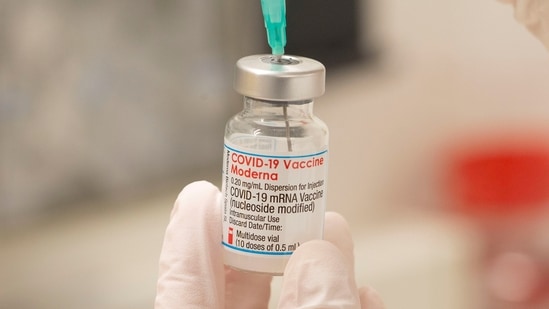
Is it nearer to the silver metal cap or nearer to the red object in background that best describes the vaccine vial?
the silver metal cap

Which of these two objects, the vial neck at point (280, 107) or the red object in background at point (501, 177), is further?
the red object in background at point (501, 177)

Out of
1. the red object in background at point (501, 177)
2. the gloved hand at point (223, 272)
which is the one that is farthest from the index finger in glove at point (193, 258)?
the red object in background at point (501, 177)

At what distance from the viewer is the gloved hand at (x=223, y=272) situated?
30.0 inches

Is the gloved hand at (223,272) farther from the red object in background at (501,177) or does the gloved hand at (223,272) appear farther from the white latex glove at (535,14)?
the red object in background at (501,177)

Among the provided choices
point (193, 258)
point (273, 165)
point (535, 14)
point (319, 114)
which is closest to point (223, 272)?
point (193, 258)

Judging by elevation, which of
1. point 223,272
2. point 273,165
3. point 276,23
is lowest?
point 223,272

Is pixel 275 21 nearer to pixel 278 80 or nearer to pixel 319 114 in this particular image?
pixel 278 80

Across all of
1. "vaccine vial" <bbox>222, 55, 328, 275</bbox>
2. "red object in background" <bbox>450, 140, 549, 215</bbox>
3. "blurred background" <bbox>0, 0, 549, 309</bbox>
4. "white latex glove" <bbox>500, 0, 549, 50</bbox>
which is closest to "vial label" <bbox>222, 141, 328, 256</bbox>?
"vaccine vial" <bbox>222, 55, 328, 275</bbox>

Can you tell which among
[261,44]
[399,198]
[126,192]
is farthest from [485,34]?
[126,192]

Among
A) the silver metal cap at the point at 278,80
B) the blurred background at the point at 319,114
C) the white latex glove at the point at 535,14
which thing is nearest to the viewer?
the silver metal cap at the point at 278,80

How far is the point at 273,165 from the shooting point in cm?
74

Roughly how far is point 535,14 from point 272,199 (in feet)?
1.17

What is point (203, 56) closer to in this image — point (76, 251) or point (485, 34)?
point (76, 251)

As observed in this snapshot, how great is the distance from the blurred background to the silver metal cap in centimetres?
88
